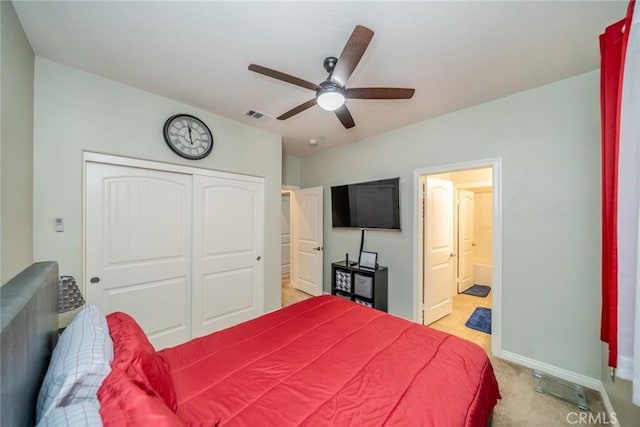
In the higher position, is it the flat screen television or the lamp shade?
the flat screen television

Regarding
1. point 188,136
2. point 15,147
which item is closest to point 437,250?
point 188,136

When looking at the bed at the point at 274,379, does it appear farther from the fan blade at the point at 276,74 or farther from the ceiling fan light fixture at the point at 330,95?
the ceiling fan light fixture at the point at 330,95

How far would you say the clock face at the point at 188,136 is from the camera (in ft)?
8.29

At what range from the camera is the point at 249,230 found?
127 inches

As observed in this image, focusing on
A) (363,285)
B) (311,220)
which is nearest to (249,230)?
(311,220)

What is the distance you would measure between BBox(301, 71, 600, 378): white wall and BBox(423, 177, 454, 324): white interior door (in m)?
0.55

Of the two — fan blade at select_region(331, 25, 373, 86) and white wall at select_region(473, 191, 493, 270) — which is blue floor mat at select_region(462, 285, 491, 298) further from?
fan blade at select_region(331, 25, 373, 86)

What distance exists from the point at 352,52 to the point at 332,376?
5.85 feet

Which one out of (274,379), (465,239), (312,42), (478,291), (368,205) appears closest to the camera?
(274,379)

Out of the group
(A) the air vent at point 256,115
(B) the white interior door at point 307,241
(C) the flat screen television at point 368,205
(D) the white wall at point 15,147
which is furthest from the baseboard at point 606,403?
(A) the air vent at point 256,115

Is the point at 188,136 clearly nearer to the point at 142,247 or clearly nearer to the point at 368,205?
the point at 142,247

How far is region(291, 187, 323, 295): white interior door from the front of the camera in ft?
13.8

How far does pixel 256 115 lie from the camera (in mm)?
2873

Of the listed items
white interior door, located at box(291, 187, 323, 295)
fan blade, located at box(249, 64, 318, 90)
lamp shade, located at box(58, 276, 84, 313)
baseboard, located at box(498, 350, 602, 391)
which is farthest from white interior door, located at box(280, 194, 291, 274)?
fan blade, located at box(249, 64, 318, 90)
